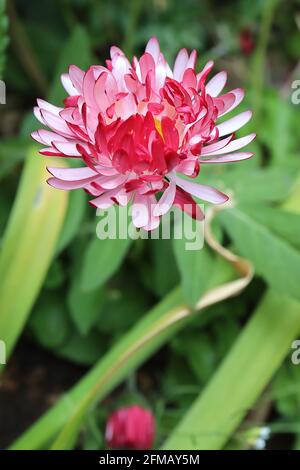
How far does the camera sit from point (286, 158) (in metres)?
0.99

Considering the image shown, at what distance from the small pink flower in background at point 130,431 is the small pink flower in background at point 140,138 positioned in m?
0.36

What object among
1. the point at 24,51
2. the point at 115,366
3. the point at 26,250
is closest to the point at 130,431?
the point at 115,366

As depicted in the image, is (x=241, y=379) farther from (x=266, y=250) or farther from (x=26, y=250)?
(x=26, y=250)

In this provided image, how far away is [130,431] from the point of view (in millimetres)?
764

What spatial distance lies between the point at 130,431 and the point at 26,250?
0.81ft

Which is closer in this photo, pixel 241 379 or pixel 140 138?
pixel 140 138

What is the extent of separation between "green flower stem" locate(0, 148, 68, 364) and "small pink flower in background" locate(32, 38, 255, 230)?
0.34m

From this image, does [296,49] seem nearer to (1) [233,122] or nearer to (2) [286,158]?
(2) [286,158]

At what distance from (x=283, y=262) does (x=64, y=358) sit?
17.4 inches

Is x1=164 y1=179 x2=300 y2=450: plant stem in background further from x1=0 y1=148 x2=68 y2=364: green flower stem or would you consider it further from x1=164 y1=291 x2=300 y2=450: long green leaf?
x1=0 y1=148 x2=68 y2=364: green flower stem

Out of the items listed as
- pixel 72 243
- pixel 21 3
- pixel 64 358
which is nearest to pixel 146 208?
pixel 72 243

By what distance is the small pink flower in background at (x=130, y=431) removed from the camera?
765 millimetres

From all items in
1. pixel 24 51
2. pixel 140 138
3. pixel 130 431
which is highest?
pixel 24 51

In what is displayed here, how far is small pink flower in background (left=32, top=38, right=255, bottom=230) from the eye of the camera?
454mm
